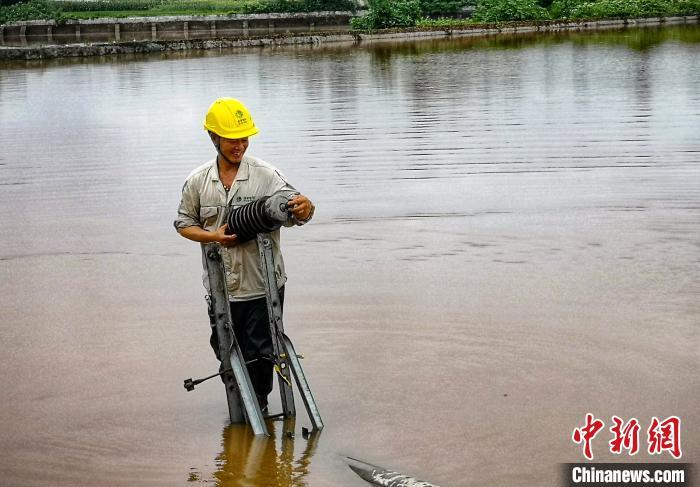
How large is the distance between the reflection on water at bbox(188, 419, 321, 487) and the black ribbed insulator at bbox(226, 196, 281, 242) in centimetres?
101

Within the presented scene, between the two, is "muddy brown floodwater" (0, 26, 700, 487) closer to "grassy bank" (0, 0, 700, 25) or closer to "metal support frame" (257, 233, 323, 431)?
"metal support frame" (257, 233, 323, 431)

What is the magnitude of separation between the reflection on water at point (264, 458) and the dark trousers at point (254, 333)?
0.30 meters

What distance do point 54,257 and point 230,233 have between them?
16.3 feet

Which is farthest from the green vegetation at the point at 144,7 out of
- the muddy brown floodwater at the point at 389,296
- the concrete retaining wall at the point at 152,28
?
the muddy brown floodwater at the point at 389,296

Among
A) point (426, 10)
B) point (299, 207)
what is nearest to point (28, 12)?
point (426, 10)

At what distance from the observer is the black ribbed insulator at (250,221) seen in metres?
4.95

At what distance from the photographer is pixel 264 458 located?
535cm

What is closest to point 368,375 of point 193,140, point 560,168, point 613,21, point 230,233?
point 230,233

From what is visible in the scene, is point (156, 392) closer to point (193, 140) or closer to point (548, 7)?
point (193, 140)

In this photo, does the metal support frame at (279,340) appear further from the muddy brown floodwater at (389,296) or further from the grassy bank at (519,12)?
the grassy bank at (519,12)

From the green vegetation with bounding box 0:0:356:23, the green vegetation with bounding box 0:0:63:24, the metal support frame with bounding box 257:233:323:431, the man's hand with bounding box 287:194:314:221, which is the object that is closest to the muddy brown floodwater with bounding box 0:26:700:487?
the metal support frame with bounding box 257:233:323:431

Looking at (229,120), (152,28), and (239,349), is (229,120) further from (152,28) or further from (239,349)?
(152,28)

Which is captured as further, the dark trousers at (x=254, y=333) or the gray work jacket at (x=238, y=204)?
the dark trousers at (x=254, y=333)

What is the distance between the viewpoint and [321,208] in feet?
36.5
